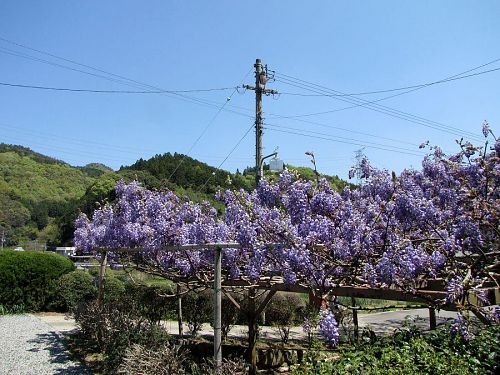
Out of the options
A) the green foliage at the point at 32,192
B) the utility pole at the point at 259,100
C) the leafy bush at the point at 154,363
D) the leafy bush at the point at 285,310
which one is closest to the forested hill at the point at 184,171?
the utility pole at the point at 259,100

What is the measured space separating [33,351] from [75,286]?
19.8 ft

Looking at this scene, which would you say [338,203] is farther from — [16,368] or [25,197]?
[25,197]

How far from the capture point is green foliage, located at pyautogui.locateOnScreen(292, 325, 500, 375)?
4133 millimetres

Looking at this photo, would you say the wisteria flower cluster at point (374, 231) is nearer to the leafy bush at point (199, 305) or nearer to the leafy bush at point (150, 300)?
the leafy bush at point (150, 300)

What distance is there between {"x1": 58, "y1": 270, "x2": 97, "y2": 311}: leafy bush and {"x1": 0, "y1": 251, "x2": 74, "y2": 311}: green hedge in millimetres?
356

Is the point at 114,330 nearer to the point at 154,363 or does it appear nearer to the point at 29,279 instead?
the point at 154,363

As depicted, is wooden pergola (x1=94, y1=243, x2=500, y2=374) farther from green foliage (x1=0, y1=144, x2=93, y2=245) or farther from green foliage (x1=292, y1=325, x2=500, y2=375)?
green foliage (x1=0, y1=144, x2=93, y2=245)

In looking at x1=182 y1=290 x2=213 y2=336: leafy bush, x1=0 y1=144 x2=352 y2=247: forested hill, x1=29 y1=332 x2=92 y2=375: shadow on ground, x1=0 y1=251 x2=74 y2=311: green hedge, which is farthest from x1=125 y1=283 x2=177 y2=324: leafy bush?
x1=0 y1=144 x2=352 y2=247: forested hill

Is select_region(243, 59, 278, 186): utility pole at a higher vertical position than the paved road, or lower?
higher

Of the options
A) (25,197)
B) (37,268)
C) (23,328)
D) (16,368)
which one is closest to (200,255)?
(16,368)

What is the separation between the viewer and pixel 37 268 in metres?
15.3

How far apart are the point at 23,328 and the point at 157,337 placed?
20.5ft

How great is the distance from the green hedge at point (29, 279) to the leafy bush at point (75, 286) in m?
0.36

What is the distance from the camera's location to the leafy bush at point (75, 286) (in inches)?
584
